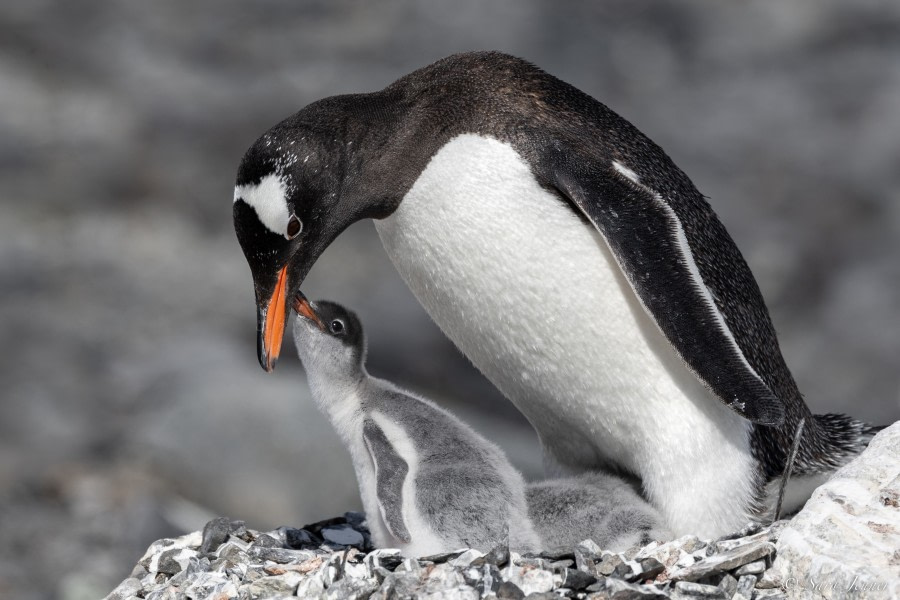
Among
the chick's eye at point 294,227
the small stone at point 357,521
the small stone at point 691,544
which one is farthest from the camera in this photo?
the small stone at point 357,521

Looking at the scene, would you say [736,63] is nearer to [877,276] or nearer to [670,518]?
[877,276]

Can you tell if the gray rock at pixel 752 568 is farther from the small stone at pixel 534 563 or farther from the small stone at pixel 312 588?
the small stone at pixel 312 588

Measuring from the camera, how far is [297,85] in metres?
8.10

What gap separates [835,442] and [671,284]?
0.87 m

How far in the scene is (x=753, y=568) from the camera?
2.42 m

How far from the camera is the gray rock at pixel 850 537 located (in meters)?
2.26

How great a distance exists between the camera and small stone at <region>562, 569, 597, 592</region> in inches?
93.7

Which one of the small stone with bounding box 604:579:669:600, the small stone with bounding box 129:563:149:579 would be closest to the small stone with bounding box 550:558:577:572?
the small stone with bounding box 604:579:669:600

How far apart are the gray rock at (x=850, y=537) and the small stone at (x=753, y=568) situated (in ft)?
0.08

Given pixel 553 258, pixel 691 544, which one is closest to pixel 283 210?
pixel 553 258

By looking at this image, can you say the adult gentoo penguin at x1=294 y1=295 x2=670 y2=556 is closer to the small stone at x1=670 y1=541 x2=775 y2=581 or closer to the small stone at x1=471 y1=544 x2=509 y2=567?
the small stone at x1=471 y1=544 x2=509 y2=567

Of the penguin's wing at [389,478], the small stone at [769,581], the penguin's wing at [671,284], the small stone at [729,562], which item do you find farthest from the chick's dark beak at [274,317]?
the small stone at [769,581]

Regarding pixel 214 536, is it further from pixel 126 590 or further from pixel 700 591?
pixel 700 591

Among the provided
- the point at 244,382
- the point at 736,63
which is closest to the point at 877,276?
the point at 736,63
